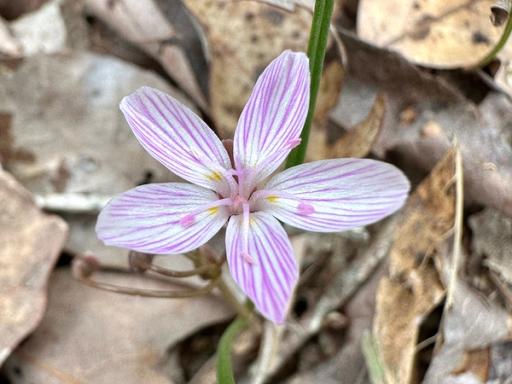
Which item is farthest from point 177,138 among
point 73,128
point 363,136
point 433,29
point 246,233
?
point 433,29

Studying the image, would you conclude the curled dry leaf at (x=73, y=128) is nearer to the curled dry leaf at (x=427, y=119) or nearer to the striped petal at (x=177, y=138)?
the curled dry leaf at (x=427, y=119)

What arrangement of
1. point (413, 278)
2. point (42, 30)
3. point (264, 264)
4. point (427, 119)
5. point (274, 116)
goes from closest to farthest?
point (264, 264)
point (274, 116)
point (413, 278)
point (427, 119)
point (42, 30)

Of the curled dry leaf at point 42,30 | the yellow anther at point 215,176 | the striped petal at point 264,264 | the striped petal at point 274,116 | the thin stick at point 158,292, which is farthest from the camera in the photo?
the curled dry leaf at point 42,30

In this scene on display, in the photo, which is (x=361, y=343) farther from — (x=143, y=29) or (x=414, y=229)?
(x=143, y=29)

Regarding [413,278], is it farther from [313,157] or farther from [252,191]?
[252,191]

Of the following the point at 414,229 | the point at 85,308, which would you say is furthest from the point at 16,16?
the point at 414,229

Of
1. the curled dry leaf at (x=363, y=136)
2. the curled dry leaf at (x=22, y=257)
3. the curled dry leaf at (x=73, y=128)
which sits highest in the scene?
the curled dry leaf at (x=363, y=136)

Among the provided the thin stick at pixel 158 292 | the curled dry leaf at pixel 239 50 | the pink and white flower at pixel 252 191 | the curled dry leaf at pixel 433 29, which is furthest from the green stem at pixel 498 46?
the thin stick at pixel 158 292
